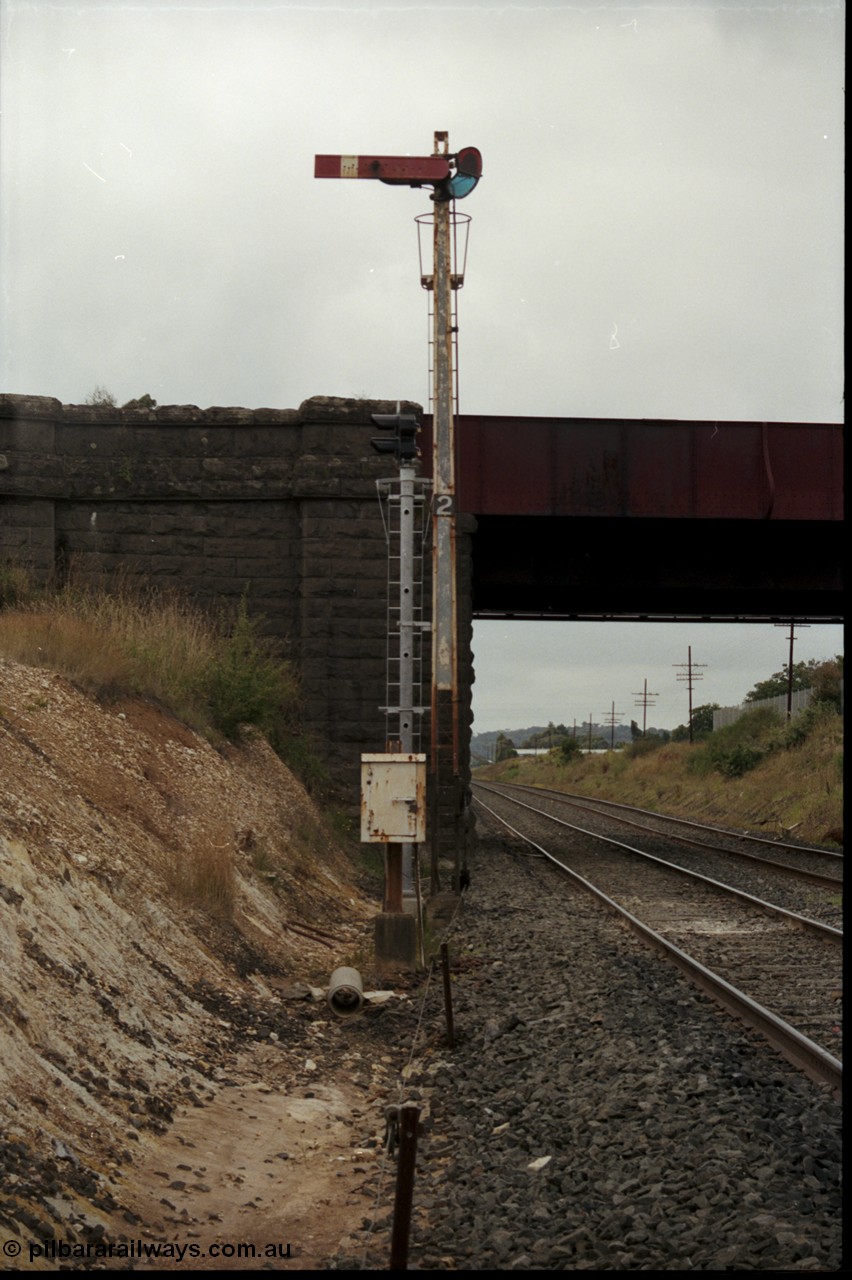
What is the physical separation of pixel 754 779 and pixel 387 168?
27607mm

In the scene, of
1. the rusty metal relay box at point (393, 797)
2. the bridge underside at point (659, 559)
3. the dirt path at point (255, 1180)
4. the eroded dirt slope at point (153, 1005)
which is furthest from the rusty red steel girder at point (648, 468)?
the dirt path at point (255, 1180)

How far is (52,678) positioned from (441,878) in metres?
7.29

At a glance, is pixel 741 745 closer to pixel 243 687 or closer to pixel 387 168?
pixel 243 687

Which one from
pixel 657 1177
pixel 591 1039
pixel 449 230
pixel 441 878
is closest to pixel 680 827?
pixel 441 878

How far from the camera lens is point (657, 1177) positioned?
539 centimetres

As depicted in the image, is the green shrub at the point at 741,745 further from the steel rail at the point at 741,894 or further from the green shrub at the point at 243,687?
the green shrub at the point at 243,687

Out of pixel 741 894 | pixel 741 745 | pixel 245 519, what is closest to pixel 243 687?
pixel 245 519

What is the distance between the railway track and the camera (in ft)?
26.9

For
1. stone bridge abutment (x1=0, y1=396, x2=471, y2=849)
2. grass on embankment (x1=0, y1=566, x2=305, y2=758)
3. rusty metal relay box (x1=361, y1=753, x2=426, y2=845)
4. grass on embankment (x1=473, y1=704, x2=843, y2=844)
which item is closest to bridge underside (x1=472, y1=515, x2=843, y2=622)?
stone bridge abutment (x1=0, y1=396, x2=471, y2=849)

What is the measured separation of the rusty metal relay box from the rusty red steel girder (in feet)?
31.9

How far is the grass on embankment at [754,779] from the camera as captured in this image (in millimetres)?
29641

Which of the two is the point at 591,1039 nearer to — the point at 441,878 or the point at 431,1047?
the point at 431,1047

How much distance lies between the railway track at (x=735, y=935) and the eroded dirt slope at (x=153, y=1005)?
2702 millimetres

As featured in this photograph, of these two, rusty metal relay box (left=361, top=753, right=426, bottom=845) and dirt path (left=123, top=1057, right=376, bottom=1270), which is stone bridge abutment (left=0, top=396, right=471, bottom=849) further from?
dirt path (left=123, top=1057, right=376, bottom=1270)
